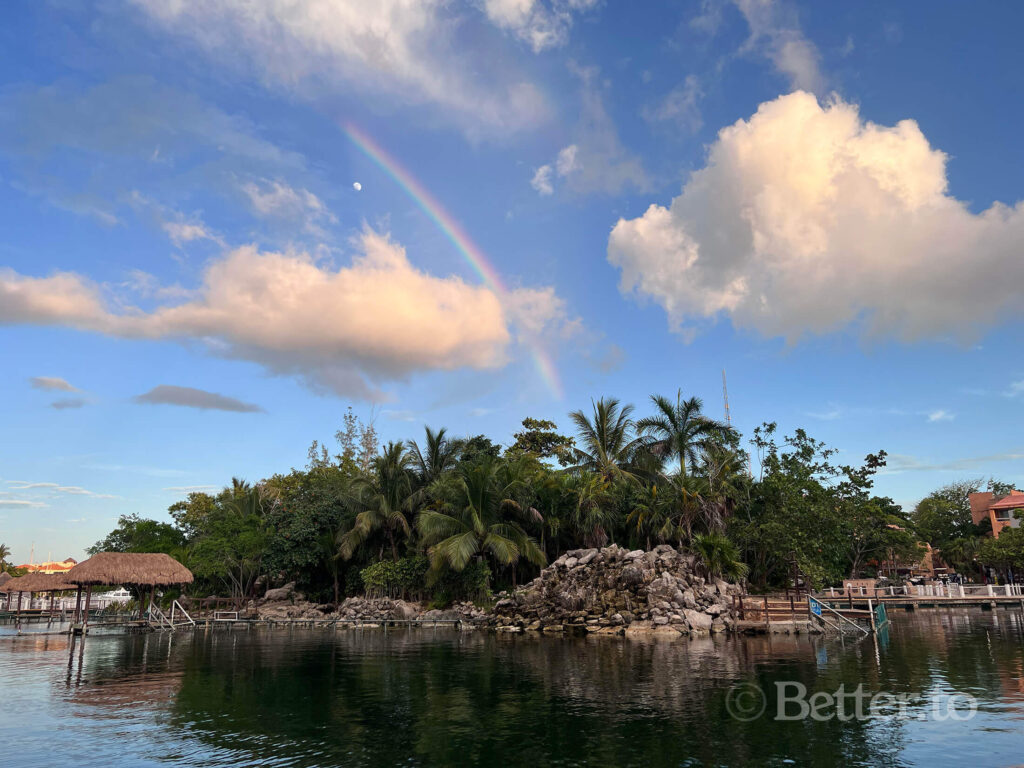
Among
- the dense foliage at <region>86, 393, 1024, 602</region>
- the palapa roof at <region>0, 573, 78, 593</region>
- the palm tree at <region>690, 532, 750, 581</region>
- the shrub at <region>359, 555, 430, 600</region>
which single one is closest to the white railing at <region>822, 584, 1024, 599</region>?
the dense foliage at <region>86, 393, 1024, 602</region>

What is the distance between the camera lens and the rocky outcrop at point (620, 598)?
1320 inches

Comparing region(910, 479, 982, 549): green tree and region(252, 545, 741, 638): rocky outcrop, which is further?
region(910, 479, 982, 549): green tree

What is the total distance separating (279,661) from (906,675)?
861 inches

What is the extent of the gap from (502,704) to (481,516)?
24.2m

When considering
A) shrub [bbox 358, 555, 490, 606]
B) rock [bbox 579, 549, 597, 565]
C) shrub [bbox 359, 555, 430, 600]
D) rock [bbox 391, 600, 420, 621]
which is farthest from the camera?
shrub [bbox 359, 555, 430, 600]

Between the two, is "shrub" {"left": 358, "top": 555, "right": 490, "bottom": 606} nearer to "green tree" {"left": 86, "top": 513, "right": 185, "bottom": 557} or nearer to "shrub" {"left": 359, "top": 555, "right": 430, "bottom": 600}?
"shrub" {"left": 359, "top": 555, "right": 430, "bottom": 600}

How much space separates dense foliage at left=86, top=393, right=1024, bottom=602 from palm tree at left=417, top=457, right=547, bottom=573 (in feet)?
0.29

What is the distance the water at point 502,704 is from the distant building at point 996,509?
169ft

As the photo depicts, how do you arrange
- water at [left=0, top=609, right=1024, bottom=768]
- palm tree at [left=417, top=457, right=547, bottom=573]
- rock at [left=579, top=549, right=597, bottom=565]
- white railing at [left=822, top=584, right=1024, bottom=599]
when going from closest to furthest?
water at [left=0, top=609, right=1024, bottom=768], rock at [left=579, top=549, right=597, bottom=565], palm tree at [left=417, top=457, right=547, bottom=573], white railing at [left=822, top=584, right=1024, bottom=599]

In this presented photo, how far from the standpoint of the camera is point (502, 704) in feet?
54.7

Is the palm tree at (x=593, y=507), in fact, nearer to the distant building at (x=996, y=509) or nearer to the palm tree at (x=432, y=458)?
the palm tree at (x=432, y=458)

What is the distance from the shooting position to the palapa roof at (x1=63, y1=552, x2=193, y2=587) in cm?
3522

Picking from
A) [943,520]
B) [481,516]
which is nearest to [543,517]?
[481,516]

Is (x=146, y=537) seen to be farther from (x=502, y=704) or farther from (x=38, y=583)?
(x=502, y=704)
